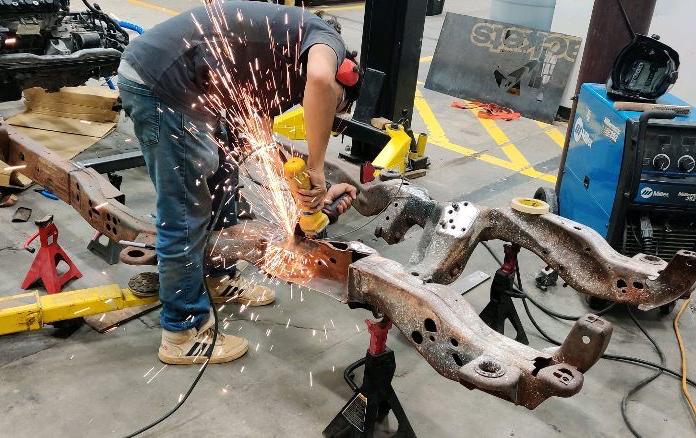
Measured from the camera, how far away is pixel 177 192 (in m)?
2.78

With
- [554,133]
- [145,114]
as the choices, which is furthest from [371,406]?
[554,133]

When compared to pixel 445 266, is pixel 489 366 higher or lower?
higher

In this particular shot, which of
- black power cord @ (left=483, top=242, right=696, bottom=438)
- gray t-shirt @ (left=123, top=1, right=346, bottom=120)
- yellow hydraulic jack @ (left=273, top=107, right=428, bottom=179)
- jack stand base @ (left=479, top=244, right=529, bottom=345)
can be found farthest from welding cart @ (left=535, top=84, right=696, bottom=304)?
gray t-shirt @ (left=123, top=1, right=346, bottom=120)

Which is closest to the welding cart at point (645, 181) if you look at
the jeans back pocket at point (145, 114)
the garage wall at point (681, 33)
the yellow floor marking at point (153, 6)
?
the jeans back pocket at point (145, 114)

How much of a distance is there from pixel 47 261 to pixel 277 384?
158 cm

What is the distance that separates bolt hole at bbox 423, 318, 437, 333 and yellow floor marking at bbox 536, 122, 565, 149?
527 centimetres

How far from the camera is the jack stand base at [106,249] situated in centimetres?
390

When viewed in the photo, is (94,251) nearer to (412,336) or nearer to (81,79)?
(81,79)

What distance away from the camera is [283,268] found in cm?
265

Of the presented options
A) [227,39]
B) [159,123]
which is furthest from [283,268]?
[227,39]

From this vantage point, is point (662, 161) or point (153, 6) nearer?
point (662, 161)

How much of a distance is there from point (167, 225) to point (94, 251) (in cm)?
144

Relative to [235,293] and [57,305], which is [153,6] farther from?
[57,305]

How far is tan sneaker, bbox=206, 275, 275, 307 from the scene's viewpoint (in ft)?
11.8
